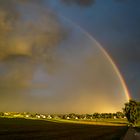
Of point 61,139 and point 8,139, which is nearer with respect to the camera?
point 8,139

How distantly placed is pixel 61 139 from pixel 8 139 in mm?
9961

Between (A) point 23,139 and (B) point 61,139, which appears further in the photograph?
(B) point 61,139

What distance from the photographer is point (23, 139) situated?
1943 inches

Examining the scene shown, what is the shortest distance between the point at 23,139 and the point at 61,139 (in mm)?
7152

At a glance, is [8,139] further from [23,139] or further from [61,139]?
[61,139]

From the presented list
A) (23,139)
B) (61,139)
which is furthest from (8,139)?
(61,139)

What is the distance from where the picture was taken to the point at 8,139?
47094 mm

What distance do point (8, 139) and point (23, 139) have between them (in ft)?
9.30

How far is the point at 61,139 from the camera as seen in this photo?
178ft
